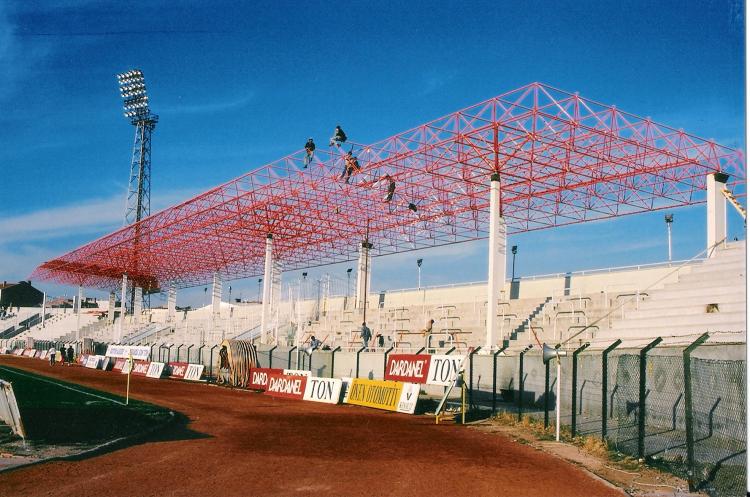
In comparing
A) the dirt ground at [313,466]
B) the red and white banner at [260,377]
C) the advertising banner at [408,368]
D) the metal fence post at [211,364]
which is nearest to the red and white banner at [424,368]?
the advertising banner at [408,368]

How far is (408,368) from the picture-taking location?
23141mm

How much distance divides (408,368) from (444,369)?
7.51 ft

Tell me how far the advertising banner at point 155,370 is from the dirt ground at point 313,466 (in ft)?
76.2

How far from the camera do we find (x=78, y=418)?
16938 mm

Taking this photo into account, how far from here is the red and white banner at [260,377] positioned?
31059 millimetres

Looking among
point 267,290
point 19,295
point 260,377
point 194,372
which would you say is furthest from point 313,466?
point 19,295

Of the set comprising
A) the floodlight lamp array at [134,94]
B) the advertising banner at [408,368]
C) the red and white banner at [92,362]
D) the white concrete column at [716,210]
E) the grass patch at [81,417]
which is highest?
the floodlight lamp array at [134,94]

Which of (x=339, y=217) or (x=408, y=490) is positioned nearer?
(x=408, y=490)

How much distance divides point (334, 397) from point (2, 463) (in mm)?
14796

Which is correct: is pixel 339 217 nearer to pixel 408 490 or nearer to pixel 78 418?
pixel 78 418

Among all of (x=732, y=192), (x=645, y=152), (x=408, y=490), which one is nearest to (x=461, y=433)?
(x=408, y=490)

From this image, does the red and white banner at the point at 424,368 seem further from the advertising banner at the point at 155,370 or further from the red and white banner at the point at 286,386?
the advertising banner at the point at 155,370

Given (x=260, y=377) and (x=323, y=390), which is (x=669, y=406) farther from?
(x=260, y=377)

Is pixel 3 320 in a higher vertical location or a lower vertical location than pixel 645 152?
lower
